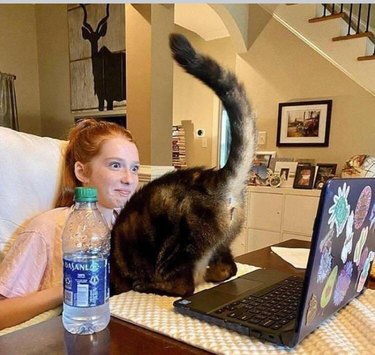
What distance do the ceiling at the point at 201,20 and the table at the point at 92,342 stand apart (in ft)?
8.92

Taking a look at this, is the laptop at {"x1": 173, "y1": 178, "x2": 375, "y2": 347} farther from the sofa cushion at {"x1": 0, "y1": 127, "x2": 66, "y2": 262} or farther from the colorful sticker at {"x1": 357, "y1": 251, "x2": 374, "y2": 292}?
the sofa cushion at {"x1": 0, "y1": 127, "x2": 66, "y2": 262}

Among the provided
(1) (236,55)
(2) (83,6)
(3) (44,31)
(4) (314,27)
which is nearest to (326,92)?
(4) (314,27)

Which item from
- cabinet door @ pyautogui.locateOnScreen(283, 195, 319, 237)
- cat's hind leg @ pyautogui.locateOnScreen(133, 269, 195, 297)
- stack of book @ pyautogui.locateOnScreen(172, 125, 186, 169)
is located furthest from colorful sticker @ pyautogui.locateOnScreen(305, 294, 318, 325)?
stack of book @ pyautogui.locateOnScreen(172, 125, 186, 169)

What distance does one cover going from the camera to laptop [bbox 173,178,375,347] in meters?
0.44

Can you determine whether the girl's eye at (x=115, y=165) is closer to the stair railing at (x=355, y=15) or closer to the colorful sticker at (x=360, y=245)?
the colorful sticker at (x=360, y=245)

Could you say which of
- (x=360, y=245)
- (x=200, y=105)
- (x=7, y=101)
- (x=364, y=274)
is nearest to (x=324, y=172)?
(x=200, y=105)

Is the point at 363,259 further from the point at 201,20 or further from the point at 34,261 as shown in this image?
the point at 201,20

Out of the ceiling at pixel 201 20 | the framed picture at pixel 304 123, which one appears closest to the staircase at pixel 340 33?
the framed picture at pixel 304 123

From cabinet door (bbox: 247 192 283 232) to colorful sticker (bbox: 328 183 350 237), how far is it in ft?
7.42

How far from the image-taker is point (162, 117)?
83.4 inches

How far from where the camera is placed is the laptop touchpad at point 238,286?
696mm

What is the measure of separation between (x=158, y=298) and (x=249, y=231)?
2351mm

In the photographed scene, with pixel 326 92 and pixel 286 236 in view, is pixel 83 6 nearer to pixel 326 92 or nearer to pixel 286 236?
pixel 326 92

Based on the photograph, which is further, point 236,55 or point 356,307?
point 236,55
